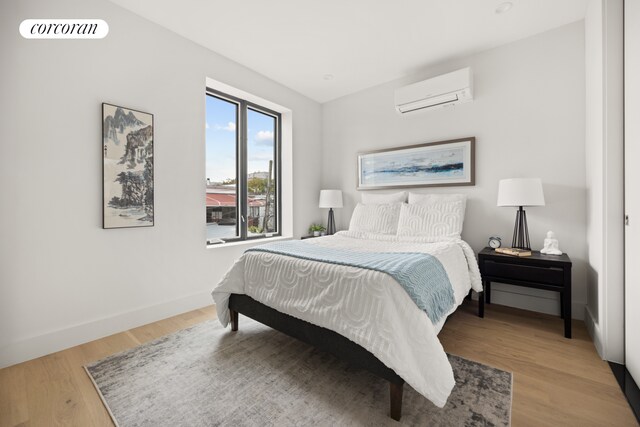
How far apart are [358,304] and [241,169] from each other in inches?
104

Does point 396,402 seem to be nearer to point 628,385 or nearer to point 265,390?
point 265,390

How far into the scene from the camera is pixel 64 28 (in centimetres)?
208

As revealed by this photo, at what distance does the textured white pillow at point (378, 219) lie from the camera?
3176mm

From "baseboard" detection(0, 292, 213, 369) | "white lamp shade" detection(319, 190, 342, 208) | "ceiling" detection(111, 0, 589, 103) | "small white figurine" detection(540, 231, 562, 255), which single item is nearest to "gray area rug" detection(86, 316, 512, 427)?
"baseboard" detection(0, 292, 213, 369)

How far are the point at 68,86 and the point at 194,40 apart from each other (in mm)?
1239

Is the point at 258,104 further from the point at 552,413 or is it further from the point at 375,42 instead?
the point at 552,413

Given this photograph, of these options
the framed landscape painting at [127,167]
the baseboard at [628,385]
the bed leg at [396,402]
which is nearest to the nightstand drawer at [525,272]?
the baseboard at [628,385]

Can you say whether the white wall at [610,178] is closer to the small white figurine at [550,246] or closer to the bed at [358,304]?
the small white figurine at [550,246]

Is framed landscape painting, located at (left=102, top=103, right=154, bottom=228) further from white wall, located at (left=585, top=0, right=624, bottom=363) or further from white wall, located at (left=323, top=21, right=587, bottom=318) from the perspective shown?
white wall, located at (left=585, top=0, right=624, bottom=363)

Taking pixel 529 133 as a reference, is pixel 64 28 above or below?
above

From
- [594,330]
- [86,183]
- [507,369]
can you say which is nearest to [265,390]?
[507,369]

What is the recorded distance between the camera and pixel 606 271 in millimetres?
1862

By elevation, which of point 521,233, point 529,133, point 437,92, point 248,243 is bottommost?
point 248,243

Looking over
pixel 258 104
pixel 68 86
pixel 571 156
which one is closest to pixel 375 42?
pixel 258 104
